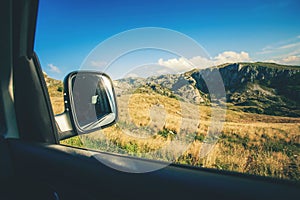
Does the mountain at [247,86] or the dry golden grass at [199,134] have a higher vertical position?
the mountain at [247,86]

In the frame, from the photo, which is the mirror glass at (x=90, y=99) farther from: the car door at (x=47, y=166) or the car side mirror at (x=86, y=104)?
the car door at (x=47, y=166)

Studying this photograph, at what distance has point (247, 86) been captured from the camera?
97.3 inches

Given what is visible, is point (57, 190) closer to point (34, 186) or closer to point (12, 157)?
point (34, 186)

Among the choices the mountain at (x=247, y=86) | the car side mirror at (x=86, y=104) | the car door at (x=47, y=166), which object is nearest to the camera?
the car door at (x=47, y=166)

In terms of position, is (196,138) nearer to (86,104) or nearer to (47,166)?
(86,104)

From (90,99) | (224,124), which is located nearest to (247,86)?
(224,124)

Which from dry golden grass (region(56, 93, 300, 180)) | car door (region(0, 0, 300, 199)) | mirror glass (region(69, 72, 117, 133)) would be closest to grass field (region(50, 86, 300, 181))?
dry golden grass (region(56, 93, 300, 180))

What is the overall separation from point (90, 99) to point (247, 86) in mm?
1511

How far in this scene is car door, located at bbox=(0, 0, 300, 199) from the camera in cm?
120

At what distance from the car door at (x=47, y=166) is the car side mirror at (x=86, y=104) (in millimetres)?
164

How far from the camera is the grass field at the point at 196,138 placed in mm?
1910

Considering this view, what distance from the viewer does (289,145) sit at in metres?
2.07

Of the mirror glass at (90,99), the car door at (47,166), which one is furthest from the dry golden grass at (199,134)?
the car door at (47,166)

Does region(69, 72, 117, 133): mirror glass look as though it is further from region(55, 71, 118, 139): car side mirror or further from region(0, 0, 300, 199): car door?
region(0, 0, 300, 199): car door
